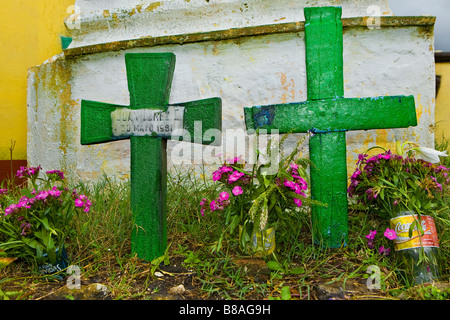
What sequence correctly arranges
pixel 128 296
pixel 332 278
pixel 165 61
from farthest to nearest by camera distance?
1. pixel 165 61
2. pixel 332 278
3. pixel 128 296

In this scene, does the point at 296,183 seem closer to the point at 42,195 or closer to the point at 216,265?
the point at 216,265

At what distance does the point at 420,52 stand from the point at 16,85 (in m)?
3.98

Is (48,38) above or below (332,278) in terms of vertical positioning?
above

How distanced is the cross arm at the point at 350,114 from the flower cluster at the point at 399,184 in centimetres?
21

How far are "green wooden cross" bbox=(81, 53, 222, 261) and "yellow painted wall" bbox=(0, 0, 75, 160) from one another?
262 cm

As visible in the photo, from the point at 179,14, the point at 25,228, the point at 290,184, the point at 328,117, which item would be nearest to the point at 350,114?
the point at 328,117

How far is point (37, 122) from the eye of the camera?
3.41 meters

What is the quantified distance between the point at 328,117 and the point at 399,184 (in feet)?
1.65

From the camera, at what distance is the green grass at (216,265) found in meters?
1.57

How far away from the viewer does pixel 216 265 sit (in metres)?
1.71

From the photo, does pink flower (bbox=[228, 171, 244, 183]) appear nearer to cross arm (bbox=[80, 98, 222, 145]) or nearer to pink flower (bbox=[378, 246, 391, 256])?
cross arm (bbox=[80, 98, 222, 145])

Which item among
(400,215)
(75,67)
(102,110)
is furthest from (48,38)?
(400,215)

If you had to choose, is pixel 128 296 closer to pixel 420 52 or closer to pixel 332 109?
pixel 332 109

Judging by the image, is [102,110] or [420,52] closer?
[102,110]
